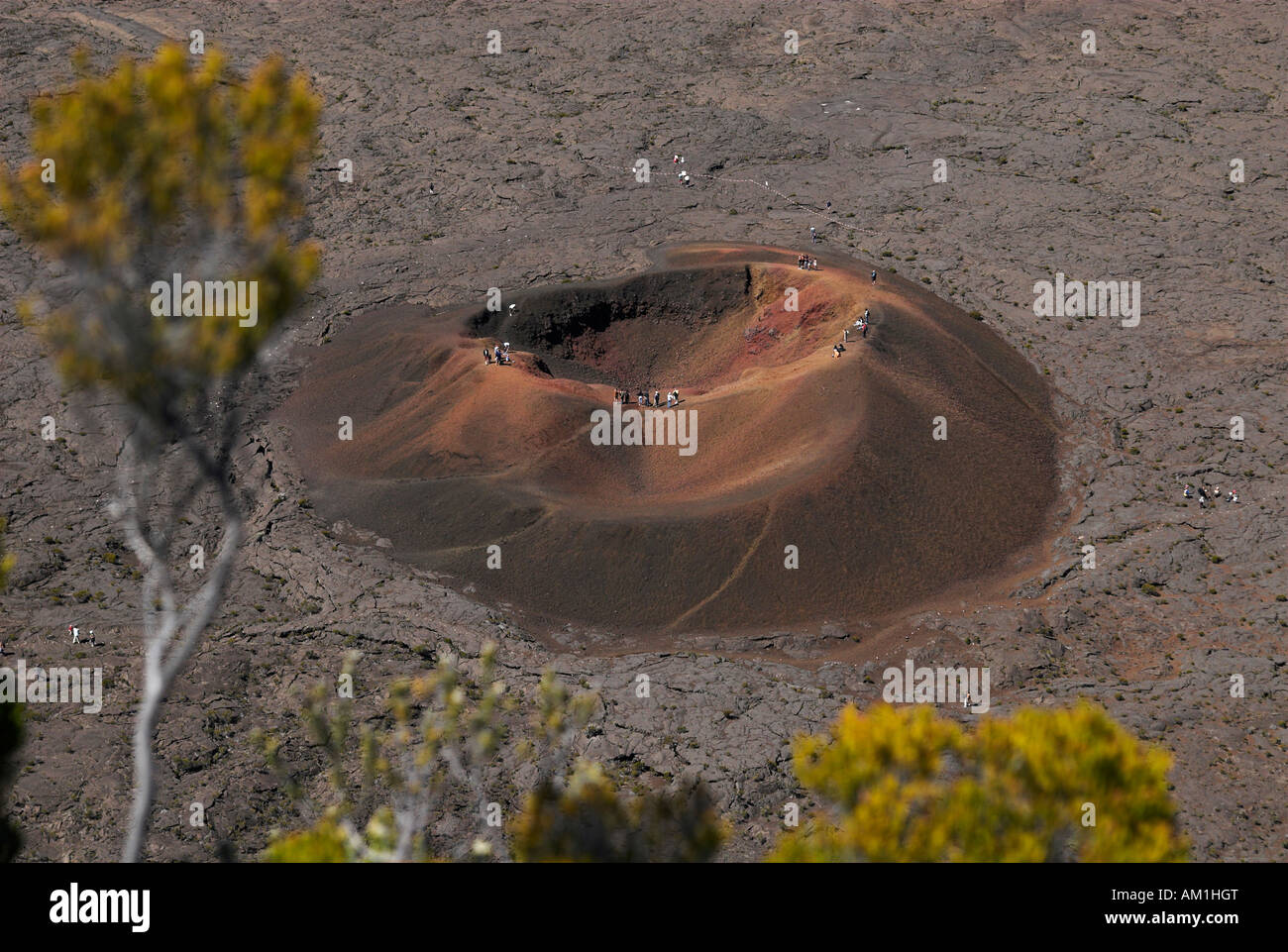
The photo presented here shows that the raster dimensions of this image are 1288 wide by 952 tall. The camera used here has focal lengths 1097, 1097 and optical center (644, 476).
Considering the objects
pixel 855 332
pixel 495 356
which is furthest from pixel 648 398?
pixel 855 332

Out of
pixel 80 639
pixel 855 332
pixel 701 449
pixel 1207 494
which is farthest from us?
pixel 855 332

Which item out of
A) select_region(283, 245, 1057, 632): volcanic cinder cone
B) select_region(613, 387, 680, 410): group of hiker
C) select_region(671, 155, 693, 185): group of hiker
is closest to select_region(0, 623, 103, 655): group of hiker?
select_region(283, 245, 1057, 632): volcanic cinder cone

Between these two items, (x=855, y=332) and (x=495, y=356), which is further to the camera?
(x=495, y=356)

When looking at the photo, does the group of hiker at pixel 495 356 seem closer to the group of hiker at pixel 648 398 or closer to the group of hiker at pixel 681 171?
the group of hiker at pixel 648 398

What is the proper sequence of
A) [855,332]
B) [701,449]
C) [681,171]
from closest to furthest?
1. [701,449]
2. [855,332]
3. [681,171]

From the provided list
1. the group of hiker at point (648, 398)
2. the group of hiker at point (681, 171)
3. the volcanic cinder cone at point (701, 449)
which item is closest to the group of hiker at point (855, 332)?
the volcanic cinder cone at point (701, 449)

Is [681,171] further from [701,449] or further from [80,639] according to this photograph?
[80,639]
